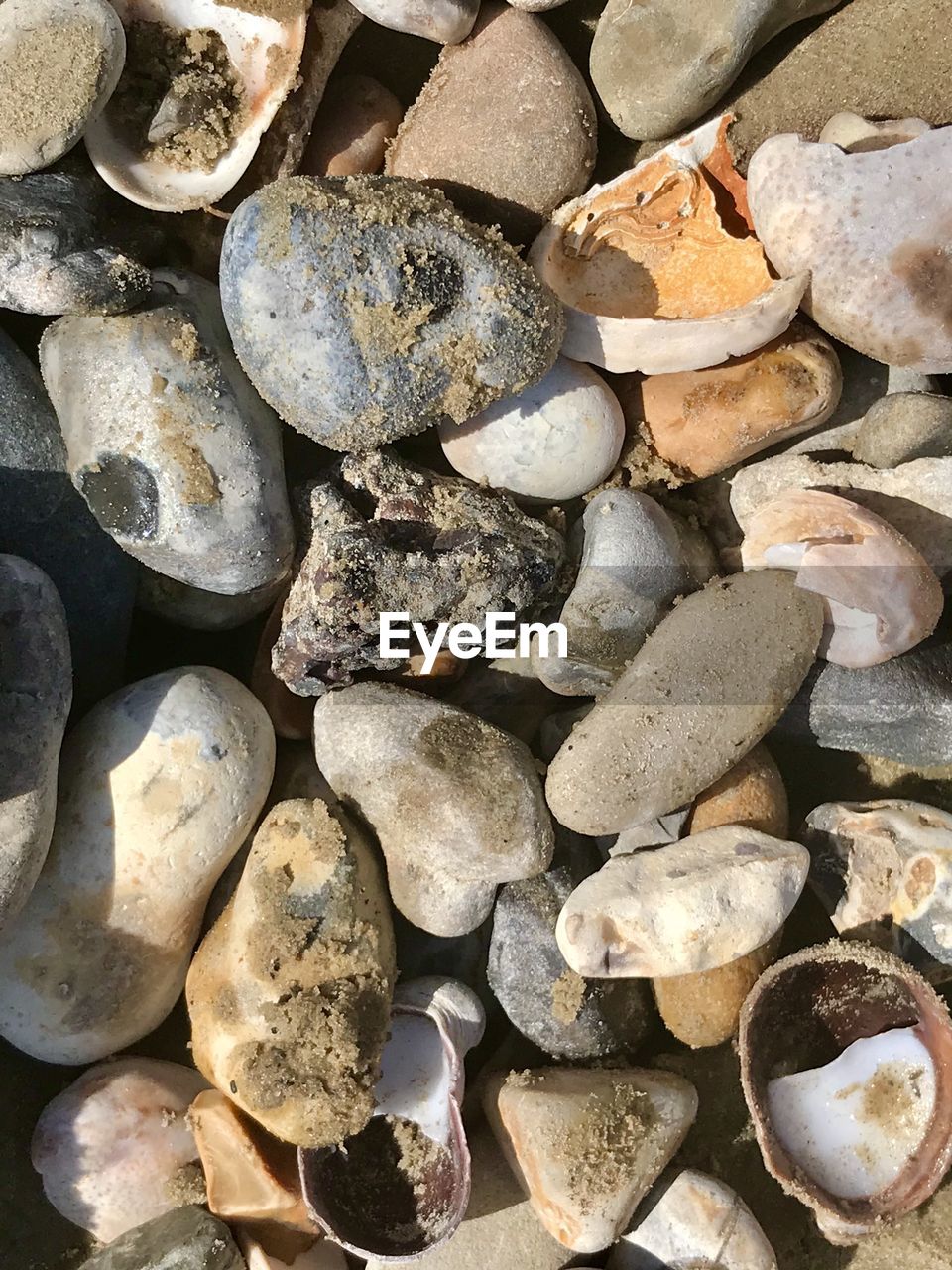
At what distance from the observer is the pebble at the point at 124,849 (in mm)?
2504

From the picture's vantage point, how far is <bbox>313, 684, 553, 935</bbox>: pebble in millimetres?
2506

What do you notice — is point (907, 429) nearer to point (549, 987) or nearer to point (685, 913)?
point (685, 913)

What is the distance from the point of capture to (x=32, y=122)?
2.31 meters

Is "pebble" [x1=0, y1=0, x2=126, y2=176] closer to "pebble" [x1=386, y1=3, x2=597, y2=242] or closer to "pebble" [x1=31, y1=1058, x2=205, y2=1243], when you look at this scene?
"pebble" [x1=386, y1=3, x2=597, y2=242]

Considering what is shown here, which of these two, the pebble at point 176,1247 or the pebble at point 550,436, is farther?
the pebble at point 550,436

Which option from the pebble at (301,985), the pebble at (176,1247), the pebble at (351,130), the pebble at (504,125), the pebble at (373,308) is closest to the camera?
the pebble at (373,308)

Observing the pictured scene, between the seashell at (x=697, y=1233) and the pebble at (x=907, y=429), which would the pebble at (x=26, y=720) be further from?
the pebble at (x=907, y=429)

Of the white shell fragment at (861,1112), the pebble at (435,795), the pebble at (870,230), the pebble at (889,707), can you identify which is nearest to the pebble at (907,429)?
the pebble at (870,230)

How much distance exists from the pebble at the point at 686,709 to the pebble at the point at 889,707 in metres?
0.18

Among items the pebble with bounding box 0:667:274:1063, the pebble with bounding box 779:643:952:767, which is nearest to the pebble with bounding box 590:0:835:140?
the pebble with bounding box 779:643:952:767

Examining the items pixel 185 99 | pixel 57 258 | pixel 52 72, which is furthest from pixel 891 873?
pixel 52 72

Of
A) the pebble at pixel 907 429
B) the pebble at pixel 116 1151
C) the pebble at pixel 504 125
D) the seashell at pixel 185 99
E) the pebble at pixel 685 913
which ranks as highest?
the seashell at pixel 185 99

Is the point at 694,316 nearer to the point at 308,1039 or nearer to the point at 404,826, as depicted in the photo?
the point at 404,826

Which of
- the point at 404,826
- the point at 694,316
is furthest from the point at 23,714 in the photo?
the point at 694,316
